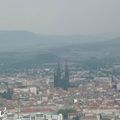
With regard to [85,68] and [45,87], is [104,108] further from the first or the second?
[85,68]

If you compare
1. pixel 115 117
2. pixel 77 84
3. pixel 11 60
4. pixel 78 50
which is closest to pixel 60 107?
pixel 115 117

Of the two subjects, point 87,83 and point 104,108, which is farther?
point 87,83

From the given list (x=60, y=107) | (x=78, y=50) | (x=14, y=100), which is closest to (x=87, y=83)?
(x=14, y=100)

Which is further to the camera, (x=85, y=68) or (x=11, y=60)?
(x=11, y=60)

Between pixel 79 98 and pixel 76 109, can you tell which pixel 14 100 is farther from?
pixel 76 109

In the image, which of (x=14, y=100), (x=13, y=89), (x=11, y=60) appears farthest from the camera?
(x=11, y=60)

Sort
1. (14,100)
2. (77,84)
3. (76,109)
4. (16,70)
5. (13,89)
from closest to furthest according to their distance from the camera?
1. (76,109)
2. (14,100)
3. (13,89)
4. (77,84)
5. (16,70)

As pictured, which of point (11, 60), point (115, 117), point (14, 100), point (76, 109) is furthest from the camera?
point (11, 60)

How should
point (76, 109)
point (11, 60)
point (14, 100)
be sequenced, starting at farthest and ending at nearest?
point (11, 60) → point (14, 100) → point (76, 109)
